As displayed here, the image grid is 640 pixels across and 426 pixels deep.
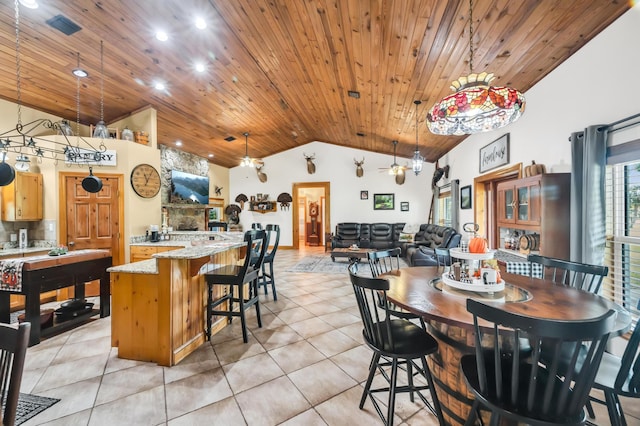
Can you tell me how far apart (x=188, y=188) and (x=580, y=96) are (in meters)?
7.14

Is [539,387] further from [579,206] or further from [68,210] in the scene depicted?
[68,210]

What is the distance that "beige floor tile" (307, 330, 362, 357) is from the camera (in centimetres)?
254

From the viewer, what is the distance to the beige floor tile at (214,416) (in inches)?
66.0

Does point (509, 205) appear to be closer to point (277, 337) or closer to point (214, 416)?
point (277, 337)

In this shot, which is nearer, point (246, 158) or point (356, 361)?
point (356, 361)

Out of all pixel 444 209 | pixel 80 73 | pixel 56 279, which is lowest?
pixel 56 279

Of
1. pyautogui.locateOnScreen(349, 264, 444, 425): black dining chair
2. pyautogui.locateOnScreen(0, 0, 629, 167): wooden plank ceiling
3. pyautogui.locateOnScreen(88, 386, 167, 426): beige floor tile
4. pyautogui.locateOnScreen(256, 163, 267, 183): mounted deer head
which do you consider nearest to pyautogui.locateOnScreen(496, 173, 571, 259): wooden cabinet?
pyautogui.locateOnScreen(0, 0, 629, 167): wooden plank ceiling

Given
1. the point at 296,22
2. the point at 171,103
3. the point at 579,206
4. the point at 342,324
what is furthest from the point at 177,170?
the point at 579,206

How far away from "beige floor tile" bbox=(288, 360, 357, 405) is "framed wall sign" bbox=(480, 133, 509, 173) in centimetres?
364

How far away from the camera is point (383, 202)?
877 cm

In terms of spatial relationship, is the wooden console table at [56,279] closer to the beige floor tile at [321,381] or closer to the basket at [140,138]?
the basket at [140,138]

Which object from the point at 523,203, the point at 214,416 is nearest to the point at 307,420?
the point at 214,416

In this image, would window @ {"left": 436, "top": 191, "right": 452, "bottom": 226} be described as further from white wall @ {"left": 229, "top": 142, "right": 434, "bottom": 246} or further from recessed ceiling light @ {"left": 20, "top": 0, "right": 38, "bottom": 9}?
recessed ceiling light @ {"left": 20, "top": 0, "right": 38, "bottom": 9}

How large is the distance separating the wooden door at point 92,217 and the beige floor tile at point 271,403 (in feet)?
11.4
